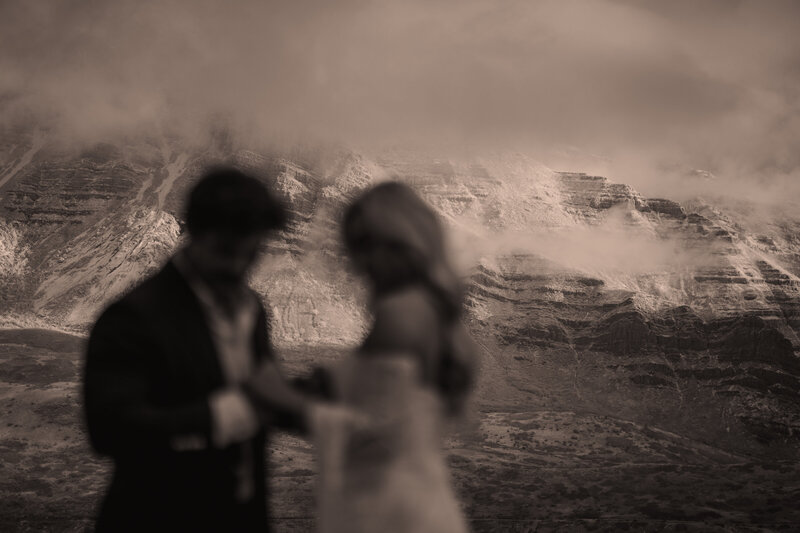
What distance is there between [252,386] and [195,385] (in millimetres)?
302

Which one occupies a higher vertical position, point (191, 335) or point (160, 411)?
point (191, 335)

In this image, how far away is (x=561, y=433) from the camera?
125 meters

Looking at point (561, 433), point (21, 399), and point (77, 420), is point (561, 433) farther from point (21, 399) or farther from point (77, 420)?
point (21, 399)

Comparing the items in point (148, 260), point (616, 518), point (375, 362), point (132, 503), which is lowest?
point (616, 518)

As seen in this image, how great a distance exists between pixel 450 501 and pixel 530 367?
7159 inches

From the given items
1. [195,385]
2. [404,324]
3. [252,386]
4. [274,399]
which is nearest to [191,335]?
[195,385]

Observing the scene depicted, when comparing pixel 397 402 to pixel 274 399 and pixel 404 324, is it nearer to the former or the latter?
pixel 404 324

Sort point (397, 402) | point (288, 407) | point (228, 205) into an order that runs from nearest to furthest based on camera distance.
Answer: point (397, 402) → point (288, 407) → point (228, 205)

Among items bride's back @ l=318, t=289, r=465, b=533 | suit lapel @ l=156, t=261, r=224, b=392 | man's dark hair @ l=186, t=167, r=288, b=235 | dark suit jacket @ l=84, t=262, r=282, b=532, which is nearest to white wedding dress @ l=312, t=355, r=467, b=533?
bride's back @ l=318, t=289, r=465, b=533

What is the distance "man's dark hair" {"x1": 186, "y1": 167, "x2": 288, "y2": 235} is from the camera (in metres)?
2.83

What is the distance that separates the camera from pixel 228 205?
2.83 m

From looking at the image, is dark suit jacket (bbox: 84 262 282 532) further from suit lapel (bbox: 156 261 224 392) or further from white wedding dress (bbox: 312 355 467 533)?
white wedding dress (bbox: 312 355 467 533)

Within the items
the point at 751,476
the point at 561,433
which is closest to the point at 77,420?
the point at 561,433

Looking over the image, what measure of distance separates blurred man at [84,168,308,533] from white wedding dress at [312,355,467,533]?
17 centimetres
